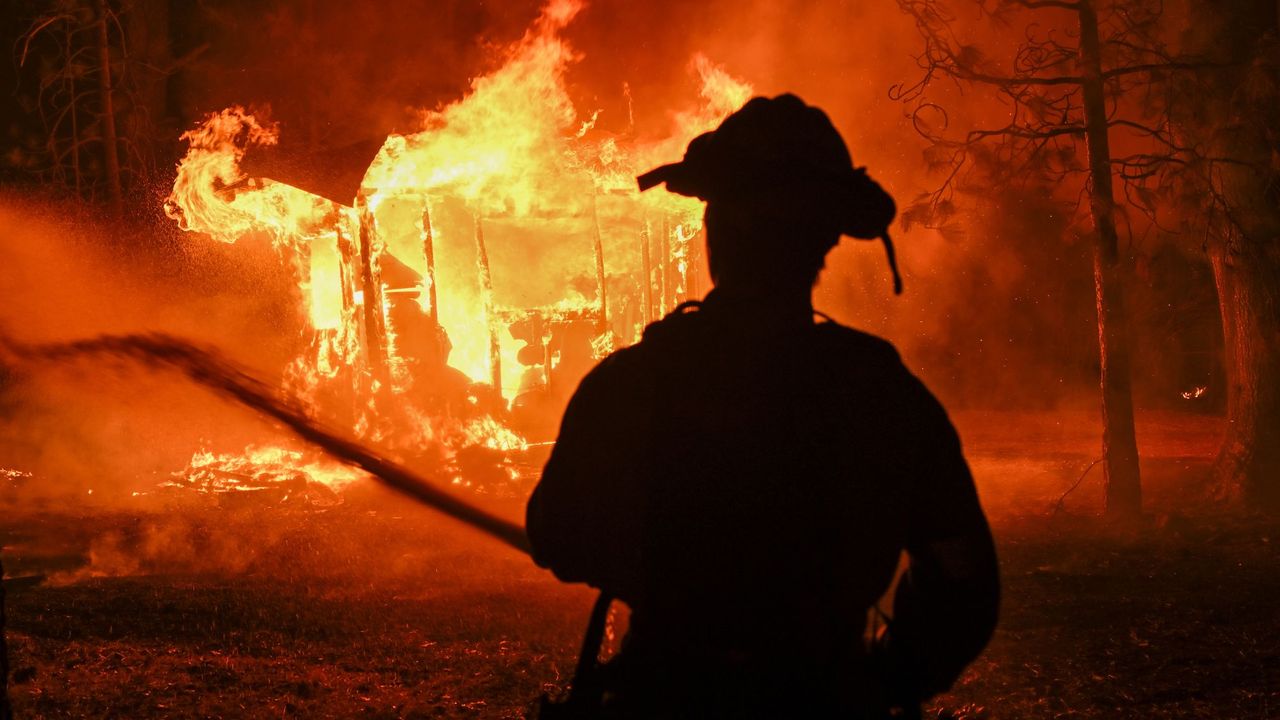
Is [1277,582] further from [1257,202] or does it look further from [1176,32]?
[1176,32]

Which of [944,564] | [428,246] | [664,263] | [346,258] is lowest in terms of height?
[944,564]

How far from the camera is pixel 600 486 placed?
1.95m

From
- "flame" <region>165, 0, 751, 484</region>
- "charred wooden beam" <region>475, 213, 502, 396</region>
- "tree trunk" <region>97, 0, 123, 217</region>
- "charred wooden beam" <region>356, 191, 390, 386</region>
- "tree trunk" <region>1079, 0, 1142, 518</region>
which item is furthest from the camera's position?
"tree trunk" <region>97, 0, 123, 217</region>

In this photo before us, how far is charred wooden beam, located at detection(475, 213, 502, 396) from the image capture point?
1321cm

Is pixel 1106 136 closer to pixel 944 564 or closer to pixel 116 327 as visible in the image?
pixel 944 564

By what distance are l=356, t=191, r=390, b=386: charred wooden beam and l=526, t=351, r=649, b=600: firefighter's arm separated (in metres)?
11.3

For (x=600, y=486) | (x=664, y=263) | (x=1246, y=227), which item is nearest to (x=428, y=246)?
(x=664, y=263)

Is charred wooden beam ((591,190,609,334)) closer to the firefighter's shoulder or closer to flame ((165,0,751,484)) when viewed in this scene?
flame ((165,0,751,484))

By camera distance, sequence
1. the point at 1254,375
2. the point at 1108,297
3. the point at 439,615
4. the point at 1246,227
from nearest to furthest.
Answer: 1. the point at 439,615
2. the point at 1108,297
3. the point at 1246,227
4. the point at 1254,375

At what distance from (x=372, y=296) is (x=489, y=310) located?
158 cm

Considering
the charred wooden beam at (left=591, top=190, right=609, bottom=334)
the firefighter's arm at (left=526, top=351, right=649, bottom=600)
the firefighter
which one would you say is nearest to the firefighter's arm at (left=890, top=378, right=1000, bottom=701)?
the firefighter

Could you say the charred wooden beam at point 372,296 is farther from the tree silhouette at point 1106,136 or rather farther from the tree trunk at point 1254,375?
the tree trunk at point 1254,375

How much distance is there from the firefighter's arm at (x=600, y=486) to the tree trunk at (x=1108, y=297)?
833cm

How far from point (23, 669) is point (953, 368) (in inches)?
618
